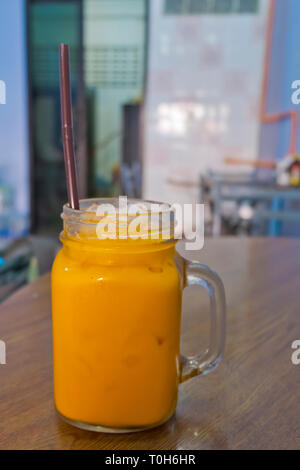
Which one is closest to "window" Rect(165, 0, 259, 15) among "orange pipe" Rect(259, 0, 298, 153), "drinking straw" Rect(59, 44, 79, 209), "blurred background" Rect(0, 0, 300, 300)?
"blurred background" Rect(0, 0, 300, 300)

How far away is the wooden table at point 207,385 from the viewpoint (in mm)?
345

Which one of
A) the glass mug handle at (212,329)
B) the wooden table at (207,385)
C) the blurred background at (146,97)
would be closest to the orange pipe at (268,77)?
the blurred background at (146,97)

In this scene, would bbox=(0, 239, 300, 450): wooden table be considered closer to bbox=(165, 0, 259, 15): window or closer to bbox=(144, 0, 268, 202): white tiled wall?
bbox=(144, 0, 268, 202): white tiled wall

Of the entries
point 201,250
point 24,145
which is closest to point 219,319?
point 201,250

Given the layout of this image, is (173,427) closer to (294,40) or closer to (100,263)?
(100,263)

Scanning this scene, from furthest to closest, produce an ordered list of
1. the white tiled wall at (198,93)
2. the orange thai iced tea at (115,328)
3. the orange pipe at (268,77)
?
the white tiled wall at (198,93) < the orange pipe at (268,77) < the orange thai iced tea at (115,328)

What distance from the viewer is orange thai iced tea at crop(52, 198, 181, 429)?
13.3 inches

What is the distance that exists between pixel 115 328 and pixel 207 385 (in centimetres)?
15

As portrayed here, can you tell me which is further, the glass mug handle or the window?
the window

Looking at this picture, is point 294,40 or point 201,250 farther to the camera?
point 294,40

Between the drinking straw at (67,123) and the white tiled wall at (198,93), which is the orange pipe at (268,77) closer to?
the white tiled wall at (198,93)

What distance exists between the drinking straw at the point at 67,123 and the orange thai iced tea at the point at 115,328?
1.5 inches

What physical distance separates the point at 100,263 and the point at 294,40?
3252mm
